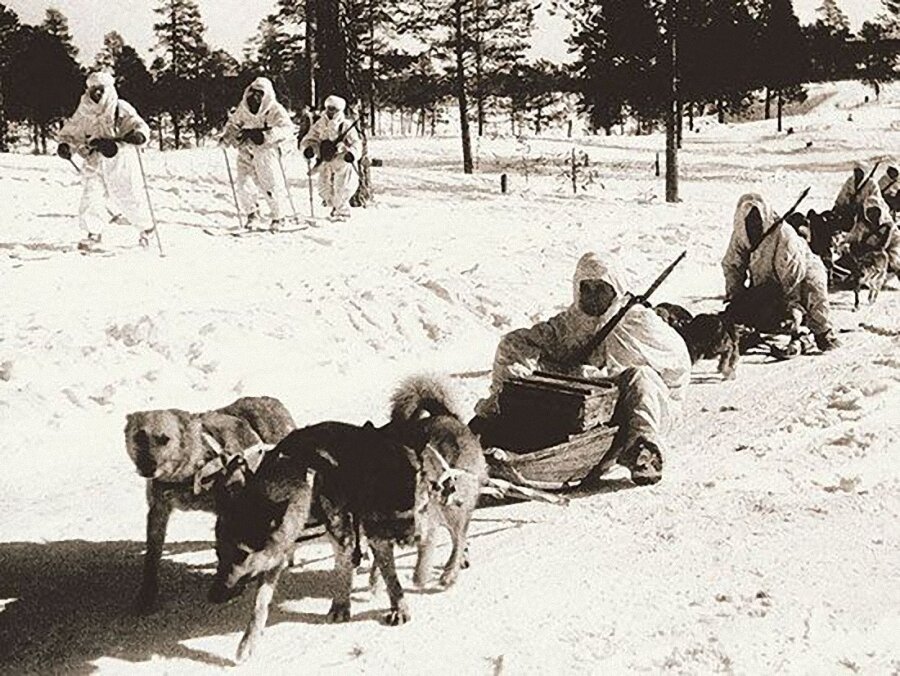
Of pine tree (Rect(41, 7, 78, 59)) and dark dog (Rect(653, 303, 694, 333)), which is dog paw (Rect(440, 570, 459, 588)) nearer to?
dark dog (Rect(653, 303, 694, 333))

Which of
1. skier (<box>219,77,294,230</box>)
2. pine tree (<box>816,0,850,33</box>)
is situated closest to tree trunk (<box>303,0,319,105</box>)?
skier (<box>219,77,294,230</box>)

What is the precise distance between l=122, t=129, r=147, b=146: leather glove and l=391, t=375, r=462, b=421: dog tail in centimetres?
929

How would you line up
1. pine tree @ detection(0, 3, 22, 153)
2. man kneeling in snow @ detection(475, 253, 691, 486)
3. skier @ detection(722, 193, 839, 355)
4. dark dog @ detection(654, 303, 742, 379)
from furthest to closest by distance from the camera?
1. pine tree @ detection(0, 3, 22, 153)
2. skier @ detection(722, 193, 839, 355)
3. dark dog @ detection(654, 303, 742, 379)
4. man kneeling in snow @ detection(475, 253, 691, 486)

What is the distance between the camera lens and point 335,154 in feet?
56.1

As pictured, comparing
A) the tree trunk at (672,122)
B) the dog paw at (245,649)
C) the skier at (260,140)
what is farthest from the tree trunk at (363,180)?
the dog paw at (245,649)

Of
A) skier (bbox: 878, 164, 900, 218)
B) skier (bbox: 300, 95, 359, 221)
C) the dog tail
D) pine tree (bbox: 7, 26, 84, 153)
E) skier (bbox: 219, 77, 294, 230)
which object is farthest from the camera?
pine tree (bbox: 7, 26, 84, 153)

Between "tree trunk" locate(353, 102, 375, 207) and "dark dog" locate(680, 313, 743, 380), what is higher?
"tree trunk" locate(353, 102, 375, 207)

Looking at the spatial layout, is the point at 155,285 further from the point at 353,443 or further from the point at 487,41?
the point at 487,41

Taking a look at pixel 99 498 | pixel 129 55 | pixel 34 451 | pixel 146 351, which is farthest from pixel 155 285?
pixel 129 55

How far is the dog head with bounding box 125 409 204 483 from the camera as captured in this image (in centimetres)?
441

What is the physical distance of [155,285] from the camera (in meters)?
11.5

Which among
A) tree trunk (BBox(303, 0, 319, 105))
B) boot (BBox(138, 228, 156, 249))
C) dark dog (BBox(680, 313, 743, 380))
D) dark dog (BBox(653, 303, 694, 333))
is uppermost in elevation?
tree trunk (BBox(303, 0, 319, 105))

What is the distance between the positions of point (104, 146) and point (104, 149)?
0.15 ft

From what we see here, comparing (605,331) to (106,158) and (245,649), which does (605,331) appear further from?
(106,158)
